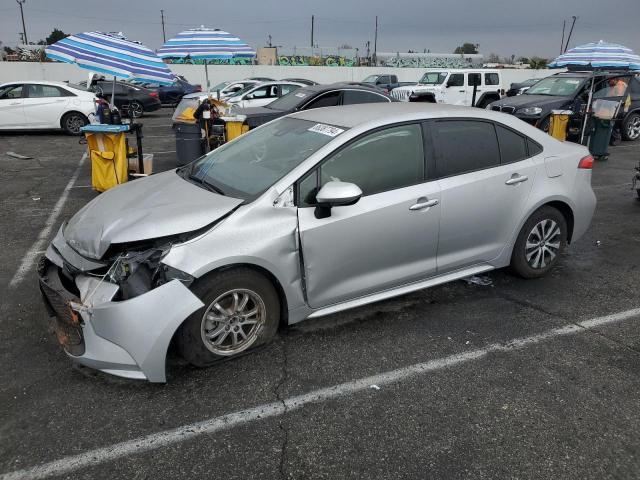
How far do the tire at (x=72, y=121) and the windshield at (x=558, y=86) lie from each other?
482 inches

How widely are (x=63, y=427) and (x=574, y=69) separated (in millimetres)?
14772

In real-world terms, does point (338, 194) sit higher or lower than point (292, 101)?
lower

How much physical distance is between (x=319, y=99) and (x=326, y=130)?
20.5 feet

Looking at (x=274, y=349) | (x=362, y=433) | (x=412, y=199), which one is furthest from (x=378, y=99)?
(x=362, y=433)

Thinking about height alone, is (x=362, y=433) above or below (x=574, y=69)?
below

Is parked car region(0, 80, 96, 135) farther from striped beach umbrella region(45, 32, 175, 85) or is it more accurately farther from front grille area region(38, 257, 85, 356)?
front grille area region(38, 257, 85, 356)

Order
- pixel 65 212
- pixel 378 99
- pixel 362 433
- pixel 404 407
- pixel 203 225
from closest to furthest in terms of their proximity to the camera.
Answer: pixel 362 433 → pixel 404 407 → pixel 203 225 → pixel 65 212 → pixel 378 99

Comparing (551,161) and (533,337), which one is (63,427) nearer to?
(533,337)

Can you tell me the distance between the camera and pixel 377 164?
3.62 m

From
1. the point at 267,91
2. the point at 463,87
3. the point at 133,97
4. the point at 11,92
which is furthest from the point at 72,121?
the point at 463,87

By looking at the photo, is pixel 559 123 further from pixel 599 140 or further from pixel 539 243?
pixel 539 243

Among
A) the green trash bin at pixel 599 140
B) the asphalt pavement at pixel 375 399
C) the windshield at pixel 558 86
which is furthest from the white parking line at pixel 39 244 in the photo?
the windshield at pixel 558 86

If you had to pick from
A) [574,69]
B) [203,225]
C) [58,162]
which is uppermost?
[574,69]

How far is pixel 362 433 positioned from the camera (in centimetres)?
266
